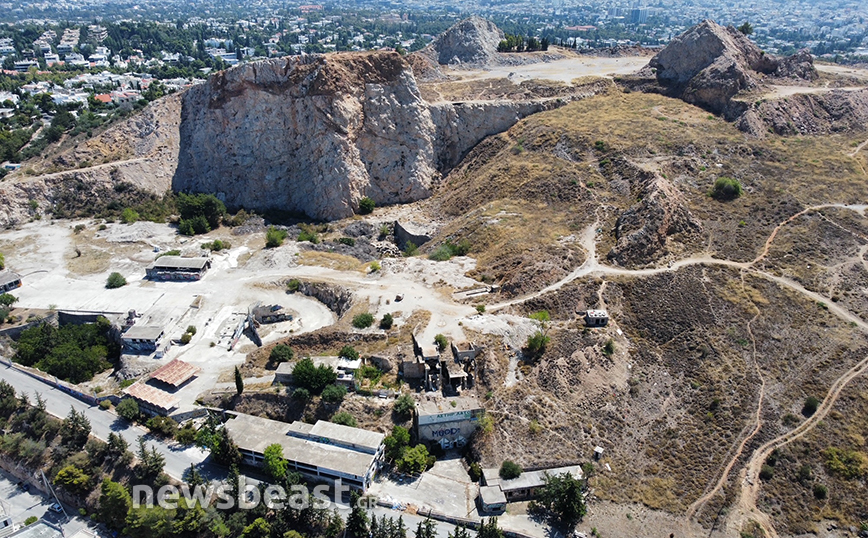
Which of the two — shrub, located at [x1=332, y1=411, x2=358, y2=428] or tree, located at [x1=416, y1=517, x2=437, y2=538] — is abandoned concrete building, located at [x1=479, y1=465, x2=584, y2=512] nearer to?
tree, located at [x1=416, y1=517, x2=437, y2=538]

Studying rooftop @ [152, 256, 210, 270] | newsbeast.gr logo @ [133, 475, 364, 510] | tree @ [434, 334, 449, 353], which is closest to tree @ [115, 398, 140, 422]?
newsbeast.gr logo @ [133, 475, 364, 510]

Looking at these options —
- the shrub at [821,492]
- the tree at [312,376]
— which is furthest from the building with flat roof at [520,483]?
the shrub at [821,492]

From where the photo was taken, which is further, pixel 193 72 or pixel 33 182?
pixel 193 72

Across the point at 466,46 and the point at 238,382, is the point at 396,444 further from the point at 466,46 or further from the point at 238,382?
the point at 466,46

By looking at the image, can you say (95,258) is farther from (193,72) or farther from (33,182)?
(193,72)

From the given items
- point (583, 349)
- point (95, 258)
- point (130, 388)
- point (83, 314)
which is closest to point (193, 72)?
point (95, 258)
